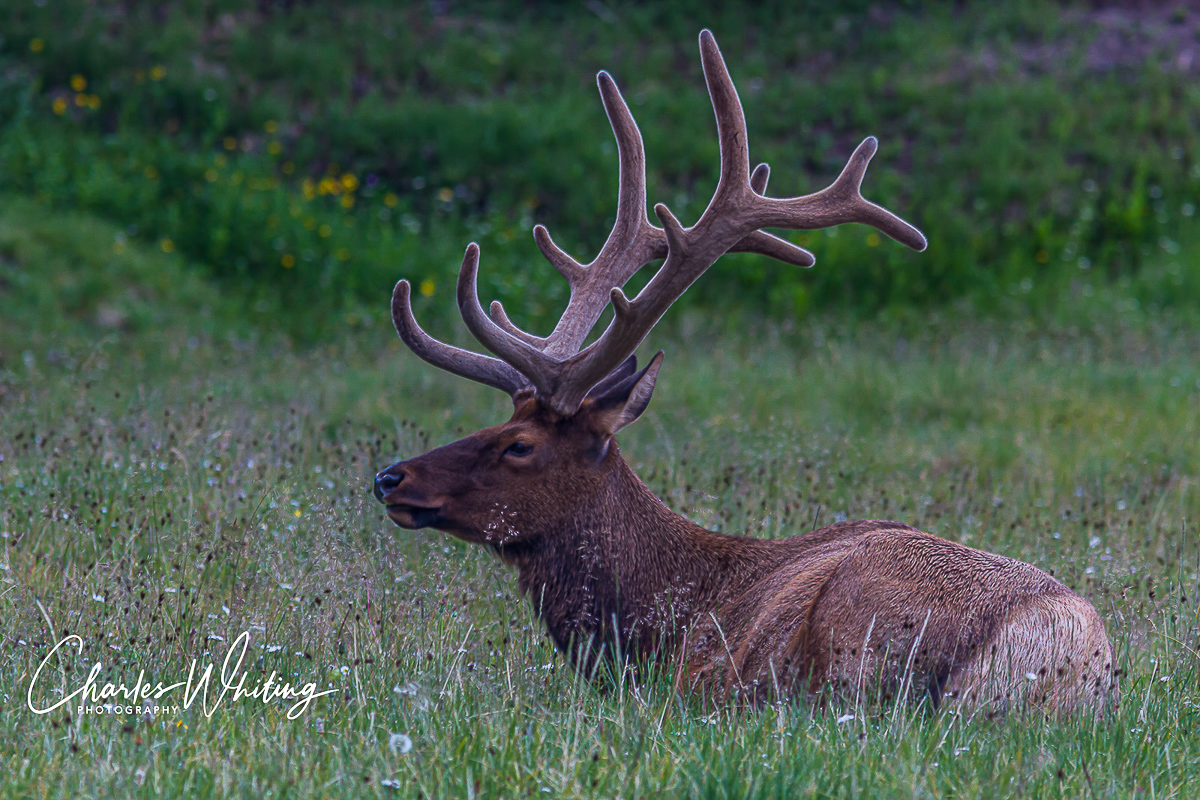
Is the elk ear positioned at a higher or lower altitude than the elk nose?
higher

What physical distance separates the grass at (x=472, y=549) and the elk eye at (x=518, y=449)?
1.86 feet

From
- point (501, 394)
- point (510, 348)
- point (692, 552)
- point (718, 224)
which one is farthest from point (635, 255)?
point (501, 394)

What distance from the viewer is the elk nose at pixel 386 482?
14.6 feet

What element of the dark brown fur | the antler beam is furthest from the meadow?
the antler beam

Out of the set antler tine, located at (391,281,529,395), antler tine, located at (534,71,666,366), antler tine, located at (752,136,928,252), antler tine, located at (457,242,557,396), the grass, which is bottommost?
the grass

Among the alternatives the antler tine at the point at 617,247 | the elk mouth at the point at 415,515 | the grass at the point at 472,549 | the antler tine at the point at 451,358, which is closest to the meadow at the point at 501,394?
the grass at the point at 472,549

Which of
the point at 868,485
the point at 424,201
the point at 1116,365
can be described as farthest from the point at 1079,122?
the point at 868,485

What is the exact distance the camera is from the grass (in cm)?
315

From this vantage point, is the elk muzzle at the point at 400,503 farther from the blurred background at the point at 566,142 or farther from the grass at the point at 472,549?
the blurred background at the point at 566,142

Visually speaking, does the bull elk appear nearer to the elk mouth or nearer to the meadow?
the elk mouth

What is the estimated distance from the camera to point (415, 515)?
4.49 m

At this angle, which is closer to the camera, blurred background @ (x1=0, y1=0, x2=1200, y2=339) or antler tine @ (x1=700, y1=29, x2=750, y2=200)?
antler tine @ (x1=700, y1=29, x2=750, y2=200)

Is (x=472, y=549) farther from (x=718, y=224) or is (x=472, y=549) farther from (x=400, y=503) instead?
(x=718, y=224)

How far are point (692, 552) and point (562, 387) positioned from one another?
77 centimetres
